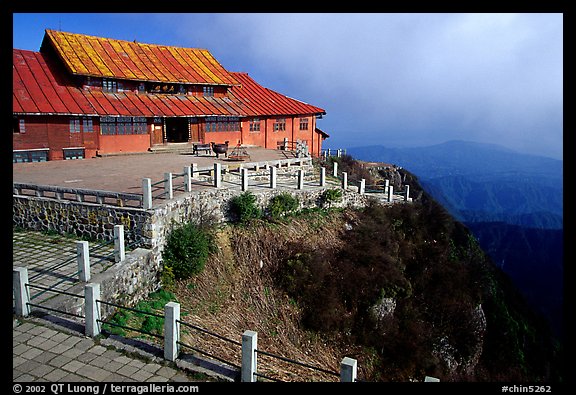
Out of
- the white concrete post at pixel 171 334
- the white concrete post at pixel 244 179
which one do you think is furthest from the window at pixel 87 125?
the white concrete post at pixel 171 334

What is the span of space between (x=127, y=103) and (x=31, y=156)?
6.03 metres

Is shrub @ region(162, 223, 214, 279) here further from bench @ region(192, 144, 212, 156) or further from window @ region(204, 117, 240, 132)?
window @ region(204, 117, 240, 132)

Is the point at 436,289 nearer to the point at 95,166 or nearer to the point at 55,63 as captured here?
Result: the point at 95,166

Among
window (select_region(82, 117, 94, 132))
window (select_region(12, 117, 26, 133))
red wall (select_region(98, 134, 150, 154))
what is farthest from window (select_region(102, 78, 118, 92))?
window (select_region(12, 117, 26, 133))

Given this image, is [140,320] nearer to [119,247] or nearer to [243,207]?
[119,247]

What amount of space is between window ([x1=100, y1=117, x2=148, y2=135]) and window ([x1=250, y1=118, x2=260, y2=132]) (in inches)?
305

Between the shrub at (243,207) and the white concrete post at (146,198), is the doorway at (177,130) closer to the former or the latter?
the shrub at (243,207)

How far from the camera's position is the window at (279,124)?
1219 inches

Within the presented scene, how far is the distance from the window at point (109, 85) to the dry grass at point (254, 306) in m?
14.6

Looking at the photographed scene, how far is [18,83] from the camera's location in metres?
21.2

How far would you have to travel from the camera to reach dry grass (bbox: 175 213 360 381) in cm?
965

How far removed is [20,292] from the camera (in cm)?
832

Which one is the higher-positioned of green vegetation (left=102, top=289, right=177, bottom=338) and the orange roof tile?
the orange roof tile
